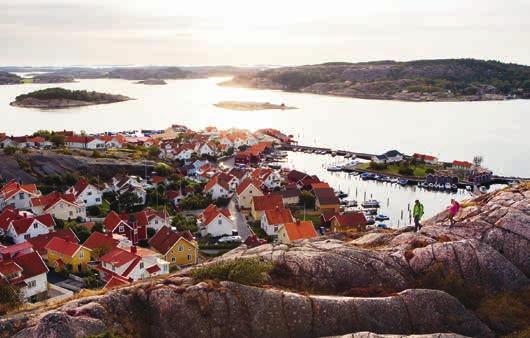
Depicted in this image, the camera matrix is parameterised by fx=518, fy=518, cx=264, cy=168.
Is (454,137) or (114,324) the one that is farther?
(454,137)

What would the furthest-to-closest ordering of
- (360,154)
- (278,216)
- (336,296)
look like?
(360,154)
(278,216)
(336,296)

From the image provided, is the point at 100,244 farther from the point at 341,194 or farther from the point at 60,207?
the point at 341,194

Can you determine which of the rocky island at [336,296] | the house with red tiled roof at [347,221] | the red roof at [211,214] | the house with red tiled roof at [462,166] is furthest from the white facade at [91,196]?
the house with red tiled roof at [462,166]

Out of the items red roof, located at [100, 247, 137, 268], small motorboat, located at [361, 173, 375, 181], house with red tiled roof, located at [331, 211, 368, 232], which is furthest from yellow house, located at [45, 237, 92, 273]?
small motorboat, located at [361, 173, 375, 181]

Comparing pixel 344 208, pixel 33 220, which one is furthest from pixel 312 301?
pixel 344 208

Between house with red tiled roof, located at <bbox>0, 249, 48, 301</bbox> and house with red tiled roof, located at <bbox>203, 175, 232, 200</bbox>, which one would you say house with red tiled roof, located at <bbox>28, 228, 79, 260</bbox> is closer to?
house with red tiled roof, located at <bbox>0, 249, 48, 301</bbox>

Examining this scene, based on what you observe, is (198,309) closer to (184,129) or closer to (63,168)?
(63,168)

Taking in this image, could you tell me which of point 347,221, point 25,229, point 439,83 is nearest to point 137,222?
point 25,229
